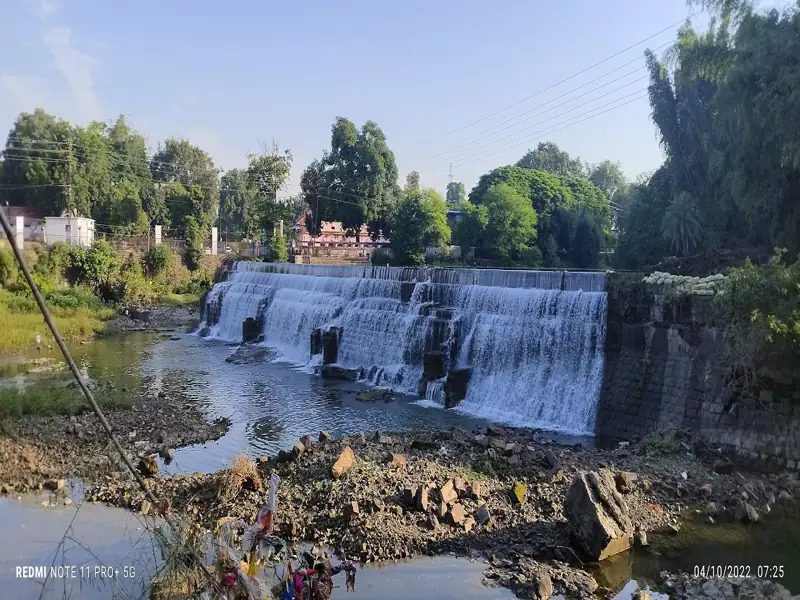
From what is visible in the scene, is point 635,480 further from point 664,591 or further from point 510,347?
point 510,347

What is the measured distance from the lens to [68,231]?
33.8m

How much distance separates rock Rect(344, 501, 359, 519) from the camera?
7895mm

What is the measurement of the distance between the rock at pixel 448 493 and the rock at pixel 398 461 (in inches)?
43.4

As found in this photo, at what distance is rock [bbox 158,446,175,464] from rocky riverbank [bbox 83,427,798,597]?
62.0 inches

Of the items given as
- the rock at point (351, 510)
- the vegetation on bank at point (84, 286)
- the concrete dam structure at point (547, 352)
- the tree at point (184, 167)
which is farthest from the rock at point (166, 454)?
the tree at point (184, 167)

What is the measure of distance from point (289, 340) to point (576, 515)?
18563 millimetres

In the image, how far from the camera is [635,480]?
9320 millimetres

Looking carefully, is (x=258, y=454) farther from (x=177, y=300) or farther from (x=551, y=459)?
(x=177, y=300)

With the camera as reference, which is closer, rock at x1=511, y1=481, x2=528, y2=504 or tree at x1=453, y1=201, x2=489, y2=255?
rock at x1=511, y1=481, x2=528, y2=504

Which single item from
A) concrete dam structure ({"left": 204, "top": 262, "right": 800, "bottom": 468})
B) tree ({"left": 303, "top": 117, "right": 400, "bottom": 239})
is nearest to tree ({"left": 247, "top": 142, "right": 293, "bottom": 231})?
tree ({"left": 303, "top": 117, "right": 400, "bottom": 239})

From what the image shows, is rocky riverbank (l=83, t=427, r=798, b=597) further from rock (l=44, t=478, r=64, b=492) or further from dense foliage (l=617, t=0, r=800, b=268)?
dense foliage (l=617, t=0, r=800, b=268)

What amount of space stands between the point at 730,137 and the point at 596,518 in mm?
14006

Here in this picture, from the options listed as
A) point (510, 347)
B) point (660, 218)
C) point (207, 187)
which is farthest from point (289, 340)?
point (207, 187)

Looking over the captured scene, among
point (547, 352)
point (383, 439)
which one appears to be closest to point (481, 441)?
point (383, 439)
